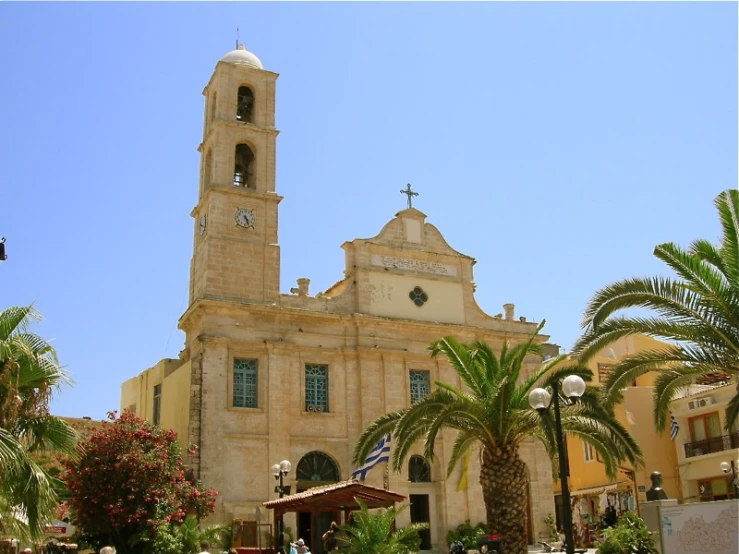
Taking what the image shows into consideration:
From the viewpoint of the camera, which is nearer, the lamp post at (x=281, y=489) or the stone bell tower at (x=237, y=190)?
the lamp post at (x=281, y=489)

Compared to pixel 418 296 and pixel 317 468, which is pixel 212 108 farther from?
pixel 317 468

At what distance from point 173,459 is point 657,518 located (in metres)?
13.6

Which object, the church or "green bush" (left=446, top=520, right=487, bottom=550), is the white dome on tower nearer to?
the church

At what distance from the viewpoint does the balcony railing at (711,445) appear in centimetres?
2959

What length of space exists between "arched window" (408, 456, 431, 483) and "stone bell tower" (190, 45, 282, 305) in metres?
7.43

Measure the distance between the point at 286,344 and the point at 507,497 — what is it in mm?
11156

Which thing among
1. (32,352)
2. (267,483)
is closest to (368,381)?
(267,483)

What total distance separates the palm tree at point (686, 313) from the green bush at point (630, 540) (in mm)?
2022

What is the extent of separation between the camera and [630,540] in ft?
51.6

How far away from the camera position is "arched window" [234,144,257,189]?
30109mm

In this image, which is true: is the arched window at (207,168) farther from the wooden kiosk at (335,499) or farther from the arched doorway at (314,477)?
the wooden kiosk at (335,499)

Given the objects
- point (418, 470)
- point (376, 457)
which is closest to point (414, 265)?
point (418, 470)

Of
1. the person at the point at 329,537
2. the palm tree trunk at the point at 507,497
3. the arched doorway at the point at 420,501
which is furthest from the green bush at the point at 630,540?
the arched doorway at the point at 420,501

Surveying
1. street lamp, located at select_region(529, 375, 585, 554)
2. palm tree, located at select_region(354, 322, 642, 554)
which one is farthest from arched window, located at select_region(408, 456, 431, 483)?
street lamp, located at select_region(529, 375, 585, 554)
